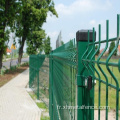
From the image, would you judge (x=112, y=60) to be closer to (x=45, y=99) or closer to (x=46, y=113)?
(x=46, y=113)

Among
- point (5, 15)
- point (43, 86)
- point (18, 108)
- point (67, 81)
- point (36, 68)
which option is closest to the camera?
point (67, 81)

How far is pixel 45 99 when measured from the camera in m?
8.75

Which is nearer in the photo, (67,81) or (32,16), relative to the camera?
(67,81)

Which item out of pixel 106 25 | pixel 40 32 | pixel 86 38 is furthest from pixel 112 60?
pixel 40 32

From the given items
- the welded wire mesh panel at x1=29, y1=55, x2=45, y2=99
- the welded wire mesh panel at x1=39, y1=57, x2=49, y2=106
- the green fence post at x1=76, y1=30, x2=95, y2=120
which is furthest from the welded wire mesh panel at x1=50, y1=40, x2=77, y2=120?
the welded wire mesh panel at x1=29, y1=55, x2=45, y2=99

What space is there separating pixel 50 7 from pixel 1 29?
10671 mm

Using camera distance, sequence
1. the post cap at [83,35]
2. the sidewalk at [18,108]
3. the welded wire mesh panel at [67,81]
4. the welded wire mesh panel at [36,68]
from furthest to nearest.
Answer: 1. the welded wire mesh panel at [36,68]
2. the sidewalk at [18,108]
3. the welded wire mesh panel at [67,81]
4. the post cap at [83,35]

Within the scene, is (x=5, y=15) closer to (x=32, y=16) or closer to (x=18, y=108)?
(x=32, y=16)

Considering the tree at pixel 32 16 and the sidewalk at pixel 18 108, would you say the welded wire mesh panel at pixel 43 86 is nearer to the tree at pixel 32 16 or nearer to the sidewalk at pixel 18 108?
the sidewalk at pixel 18 108

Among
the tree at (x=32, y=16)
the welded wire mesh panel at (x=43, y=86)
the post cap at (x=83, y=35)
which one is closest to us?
the post cap at (x=83, y=35)

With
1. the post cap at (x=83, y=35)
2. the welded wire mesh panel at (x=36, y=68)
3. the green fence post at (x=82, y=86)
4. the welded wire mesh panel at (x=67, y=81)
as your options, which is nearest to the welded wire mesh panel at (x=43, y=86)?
the welded wire mesh panel at (x=36, y=68)

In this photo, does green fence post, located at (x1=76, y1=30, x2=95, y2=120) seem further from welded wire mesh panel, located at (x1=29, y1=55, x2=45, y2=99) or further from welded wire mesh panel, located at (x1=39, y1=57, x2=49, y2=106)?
welded wire mesh panel, located at (x1=29, y1=55, x2=45, y2=99)

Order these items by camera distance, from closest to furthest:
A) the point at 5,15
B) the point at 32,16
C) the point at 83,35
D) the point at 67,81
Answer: the point at 83,35, the point at 67,81, the point at 5,15, the point at 32,16

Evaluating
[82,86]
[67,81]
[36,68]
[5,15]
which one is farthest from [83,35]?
[5,15]
